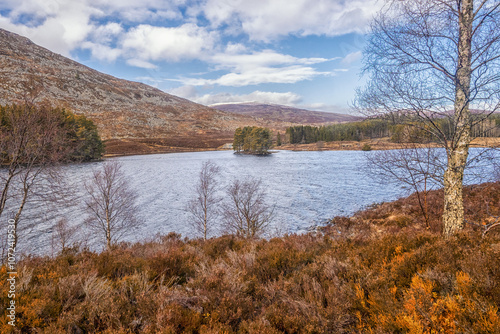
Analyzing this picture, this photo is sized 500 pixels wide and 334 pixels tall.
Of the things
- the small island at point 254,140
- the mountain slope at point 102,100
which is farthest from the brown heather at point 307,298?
the mountain slope at point 102,100

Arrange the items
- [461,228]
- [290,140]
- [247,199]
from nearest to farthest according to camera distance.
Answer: [461,228] → [247,199] → [290,140]

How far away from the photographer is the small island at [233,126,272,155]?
77438 millimetres

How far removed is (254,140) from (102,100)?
351 feet

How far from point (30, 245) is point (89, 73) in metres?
184

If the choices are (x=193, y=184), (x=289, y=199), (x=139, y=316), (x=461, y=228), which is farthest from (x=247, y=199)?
(x=193, y=184)

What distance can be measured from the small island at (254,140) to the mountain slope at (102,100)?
28493mm

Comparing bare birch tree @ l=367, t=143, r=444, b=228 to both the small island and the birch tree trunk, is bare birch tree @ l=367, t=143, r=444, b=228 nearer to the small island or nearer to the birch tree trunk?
the birch tree trunk

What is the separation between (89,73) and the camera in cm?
15700

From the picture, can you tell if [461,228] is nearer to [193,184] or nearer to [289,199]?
[289,199]

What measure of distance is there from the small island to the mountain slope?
28493 mm

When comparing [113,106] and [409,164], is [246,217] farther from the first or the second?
[113,106]

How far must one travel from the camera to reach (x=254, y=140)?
77250 millimetres

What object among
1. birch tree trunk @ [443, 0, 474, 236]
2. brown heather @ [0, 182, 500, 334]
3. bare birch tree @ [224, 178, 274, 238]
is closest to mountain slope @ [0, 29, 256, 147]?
bare birch tree @ [224, 178, 274, 238]

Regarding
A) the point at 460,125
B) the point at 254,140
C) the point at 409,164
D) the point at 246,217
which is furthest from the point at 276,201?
the point at 254,140
